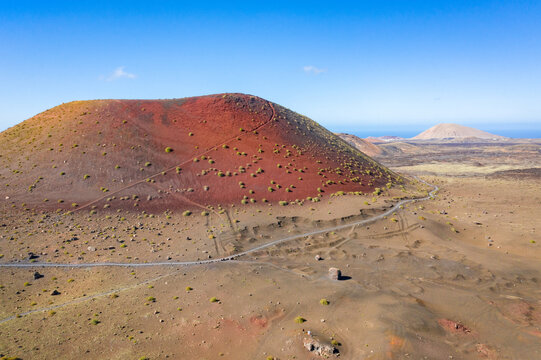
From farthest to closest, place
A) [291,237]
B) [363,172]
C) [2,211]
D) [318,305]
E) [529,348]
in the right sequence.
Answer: [363,172] < [2,211] < [291,237] < [318,305] < [529,348]

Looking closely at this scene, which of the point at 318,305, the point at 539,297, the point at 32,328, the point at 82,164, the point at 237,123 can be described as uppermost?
the point at 237,123

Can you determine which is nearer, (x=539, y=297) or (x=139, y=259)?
(x=539, y=297)

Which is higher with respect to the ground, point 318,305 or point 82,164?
point 82,164

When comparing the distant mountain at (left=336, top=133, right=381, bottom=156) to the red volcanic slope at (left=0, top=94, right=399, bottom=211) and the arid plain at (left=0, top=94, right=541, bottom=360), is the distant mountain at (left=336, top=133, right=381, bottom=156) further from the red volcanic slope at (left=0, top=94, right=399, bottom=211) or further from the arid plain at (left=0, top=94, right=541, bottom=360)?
the red volcanic slope at (left=0, top=94, right=399, bottom=211)

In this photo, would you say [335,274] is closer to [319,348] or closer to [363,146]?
[319,348]

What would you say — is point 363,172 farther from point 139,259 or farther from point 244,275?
point 139,259

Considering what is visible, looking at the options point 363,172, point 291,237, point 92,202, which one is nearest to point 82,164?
point 92,202

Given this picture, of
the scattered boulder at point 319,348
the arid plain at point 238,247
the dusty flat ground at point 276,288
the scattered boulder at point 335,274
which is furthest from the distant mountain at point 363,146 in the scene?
the scattered boulder at point 319,348

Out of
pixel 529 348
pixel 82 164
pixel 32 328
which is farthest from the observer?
pixel 82 164
